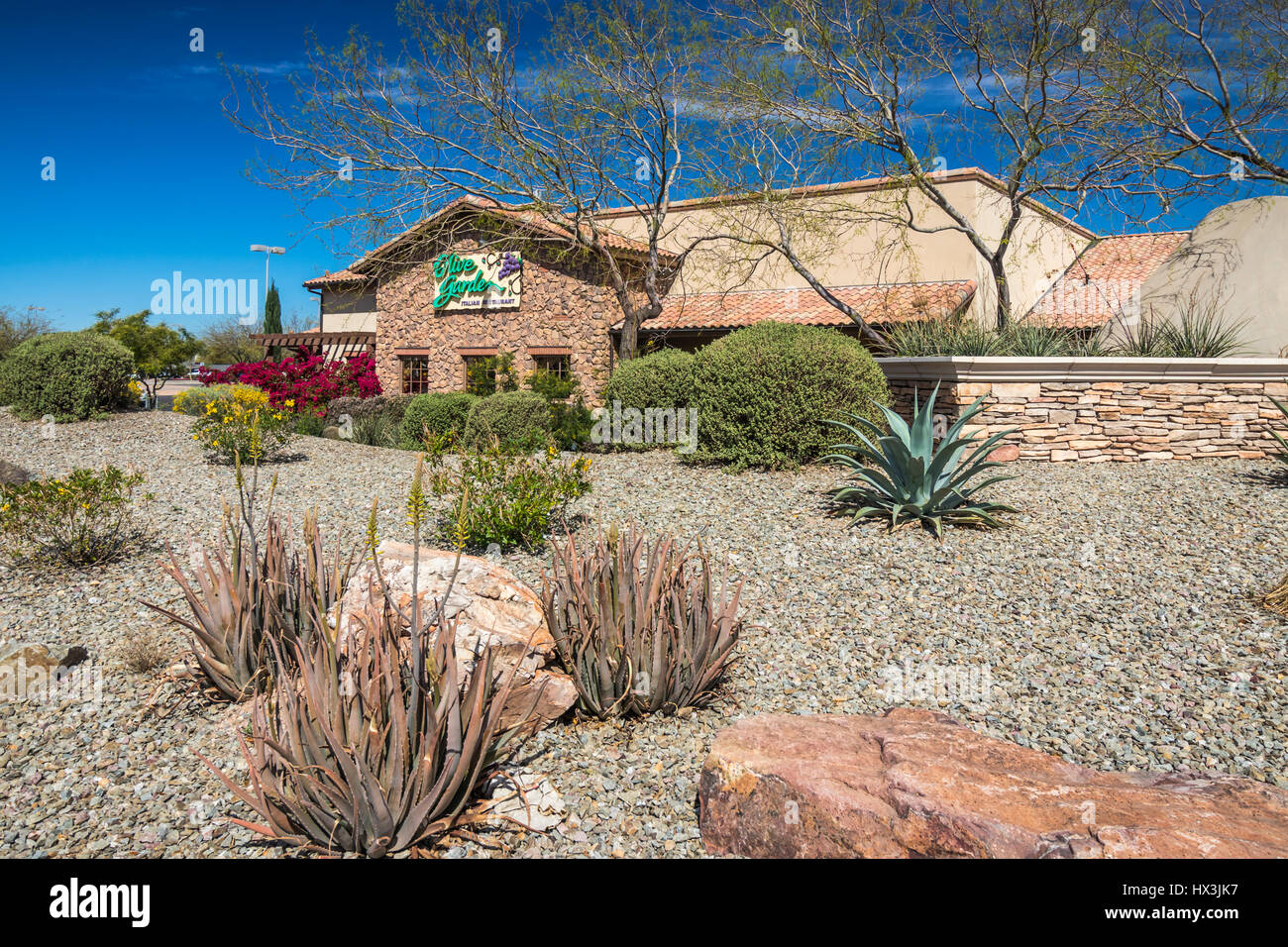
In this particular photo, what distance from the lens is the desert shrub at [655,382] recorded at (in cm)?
1071

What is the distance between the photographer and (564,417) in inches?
500

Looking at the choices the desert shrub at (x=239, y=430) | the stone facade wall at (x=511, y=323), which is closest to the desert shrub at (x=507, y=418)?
the desert shrub at (x=239, y=430)

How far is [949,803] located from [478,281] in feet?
59.4

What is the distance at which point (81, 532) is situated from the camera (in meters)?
5.79

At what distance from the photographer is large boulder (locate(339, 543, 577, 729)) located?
11.2 feet

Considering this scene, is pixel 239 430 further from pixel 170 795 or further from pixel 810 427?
pixel 170 795

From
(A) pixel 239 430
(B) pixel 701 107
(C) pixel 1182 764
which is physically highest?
(B) pixel 701 107

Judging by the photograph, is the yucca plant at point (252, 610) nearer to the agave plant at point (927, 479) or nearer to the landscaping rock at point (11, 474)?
the agave plant at point (927, 479)

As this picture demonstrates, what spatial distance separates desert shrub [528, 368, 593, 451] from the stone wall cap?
5.12 m

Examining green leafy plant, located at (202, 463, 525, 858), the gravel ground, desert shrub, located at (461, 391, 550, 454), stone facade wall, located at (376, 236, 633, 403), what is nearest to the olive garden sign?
stone facade wall, located at (376, 236, 633, 403)

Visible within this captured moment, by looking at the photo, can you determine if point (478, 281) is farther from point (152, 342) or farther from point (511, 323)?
point (152, 342)

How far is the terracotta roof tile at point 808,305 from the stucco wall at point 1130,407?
582 cm

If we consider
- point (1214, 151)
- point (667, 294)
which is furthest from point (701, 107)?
point (1214, 151)
